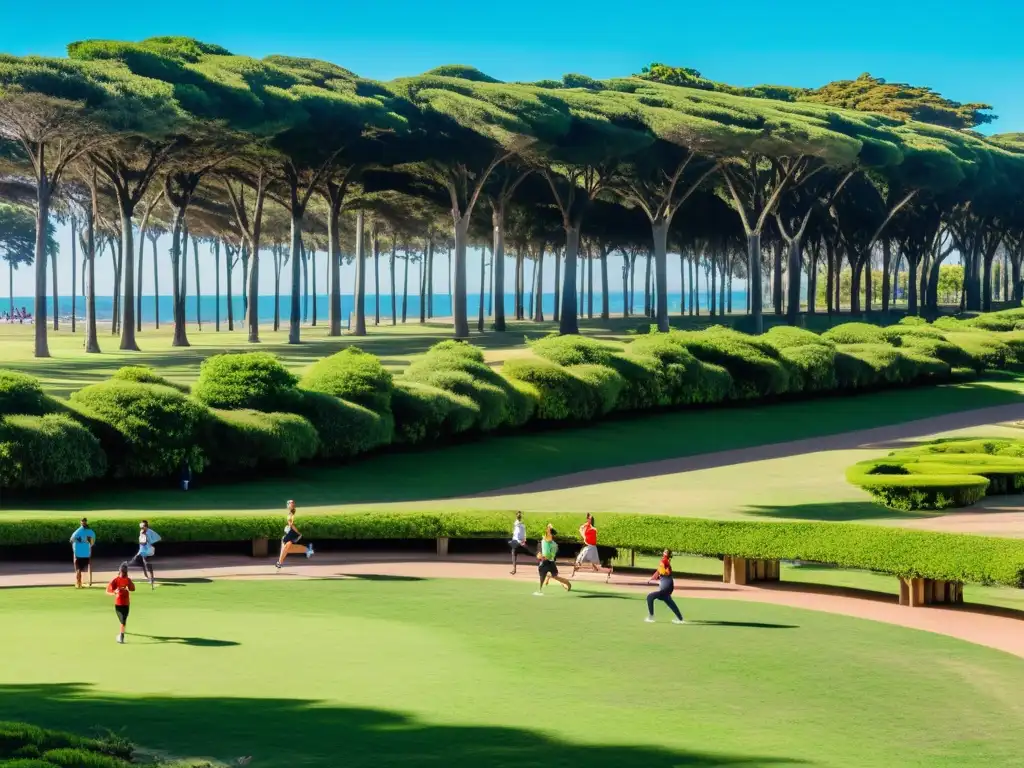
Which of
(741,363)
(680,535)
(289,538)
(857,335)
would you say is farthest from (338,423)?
(857,335)

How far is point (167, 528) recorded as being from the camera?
30.5 m

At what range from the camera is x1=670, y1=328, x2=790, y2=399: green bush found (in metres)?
55.7

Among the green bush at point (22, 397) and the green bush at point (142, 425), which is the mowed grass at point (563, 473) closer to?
the green bush at point (142, 425)

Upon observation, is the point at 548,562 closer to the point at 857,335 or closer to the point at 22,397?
the point at 22,397

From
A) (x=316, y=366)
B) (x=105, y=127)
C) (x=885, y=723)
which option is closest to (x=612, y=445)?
(x=316, y=366)

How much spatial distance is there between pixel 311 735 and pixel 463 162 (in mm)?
58124

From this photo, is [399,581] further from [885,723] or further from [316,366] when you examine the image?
[316,366]

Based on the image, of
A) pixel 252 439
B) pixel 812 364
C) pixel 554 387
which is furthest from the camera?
pixel 812 364

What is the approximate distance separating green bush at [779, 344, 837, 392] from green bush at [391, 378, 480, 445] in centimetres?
1748

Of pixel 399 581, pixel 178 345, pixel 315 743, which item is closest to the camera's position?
pixel 315 743

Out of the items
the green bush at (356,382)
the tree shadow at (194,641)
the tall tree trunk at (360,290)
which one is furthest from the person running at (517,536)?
the tall tree trunk at (360,290)

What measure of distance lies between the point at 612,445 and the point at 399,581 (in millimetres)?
18780

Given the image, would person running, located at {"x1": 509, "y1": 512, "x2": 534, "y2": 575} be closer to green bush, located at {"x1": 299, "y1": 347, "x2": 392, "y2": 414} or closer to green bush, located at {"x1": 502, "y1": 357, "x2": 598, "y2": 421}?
green bush, located at {"x1": 299, "y1": 347, "x2": 392, "y2": 414}

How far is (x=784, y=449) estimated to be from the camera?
47.2 m
